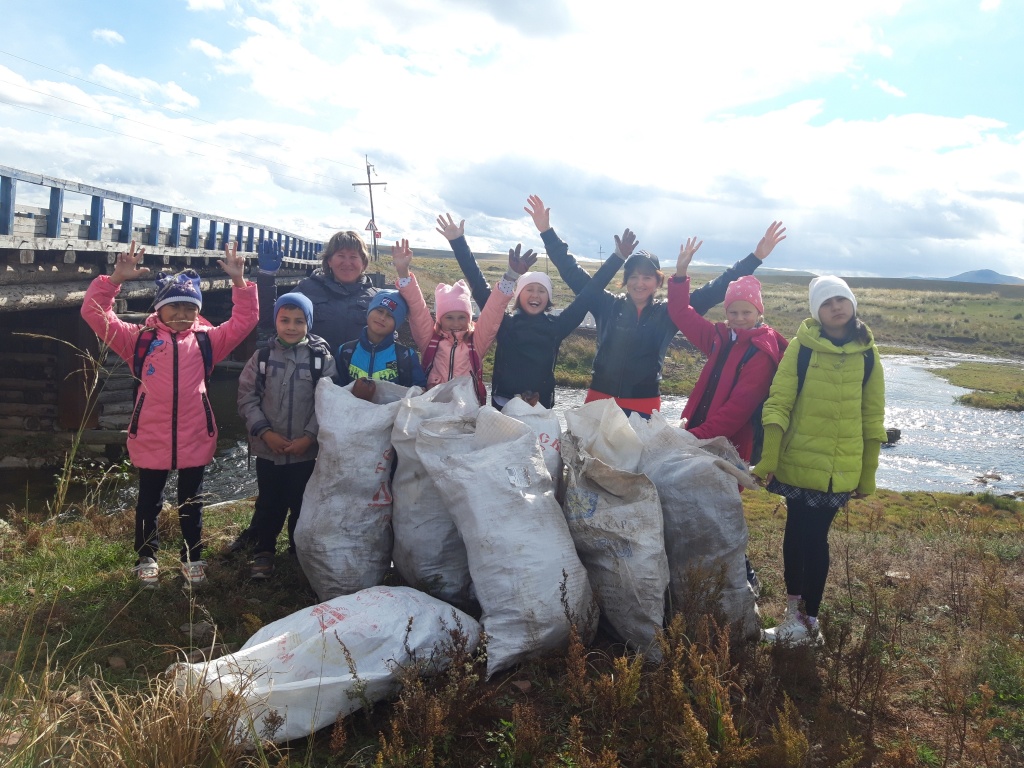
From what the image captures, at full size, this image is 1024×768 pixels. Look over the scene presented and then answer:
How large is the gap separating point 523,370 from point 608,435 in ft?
3.08

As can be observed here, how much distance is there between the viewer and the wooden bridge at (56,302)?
22.0 feet

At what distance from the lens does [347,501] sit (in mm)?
2998

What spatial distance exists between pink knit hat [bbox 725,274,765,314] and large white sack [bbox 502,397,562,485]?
122 centimetres

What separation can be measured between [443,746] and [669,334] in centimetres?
265

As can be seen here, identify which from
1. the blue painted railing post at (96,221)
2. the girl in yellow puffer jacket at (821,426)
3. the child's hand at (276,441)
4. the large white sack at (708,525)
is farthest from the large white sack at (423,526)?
the blue painted railing post at (96,221)

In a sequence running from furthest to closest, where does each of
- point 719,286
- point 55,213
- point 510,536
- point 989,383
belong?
point 989,383 < point 55,213 < point 719,286 < point 510,536

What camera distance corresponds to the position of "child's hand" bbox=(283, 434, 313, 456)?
11.1 feet

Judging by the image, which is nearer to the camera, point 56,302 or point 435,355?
point 435,355

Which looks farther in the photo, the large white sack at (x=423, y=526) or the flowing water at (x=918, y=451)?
the flowing water at (x=918, y=451)

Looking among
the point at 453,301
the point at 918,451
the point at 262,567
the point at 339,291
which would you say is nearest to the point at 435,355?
the point at 453,301

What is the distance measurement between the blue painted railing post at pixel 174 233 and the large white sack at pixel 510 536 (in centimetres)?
1000

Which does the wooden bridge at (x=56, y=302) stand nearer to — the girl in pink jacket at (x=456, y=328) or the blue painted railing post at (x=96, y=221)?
the blue painted railing post at (x=96, y=221)

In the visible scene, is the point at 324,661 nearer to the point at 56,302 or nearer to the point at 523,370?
the point at 523,370

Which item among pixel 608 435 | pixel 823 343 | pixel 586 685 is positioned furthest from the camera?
pixel 823 343
